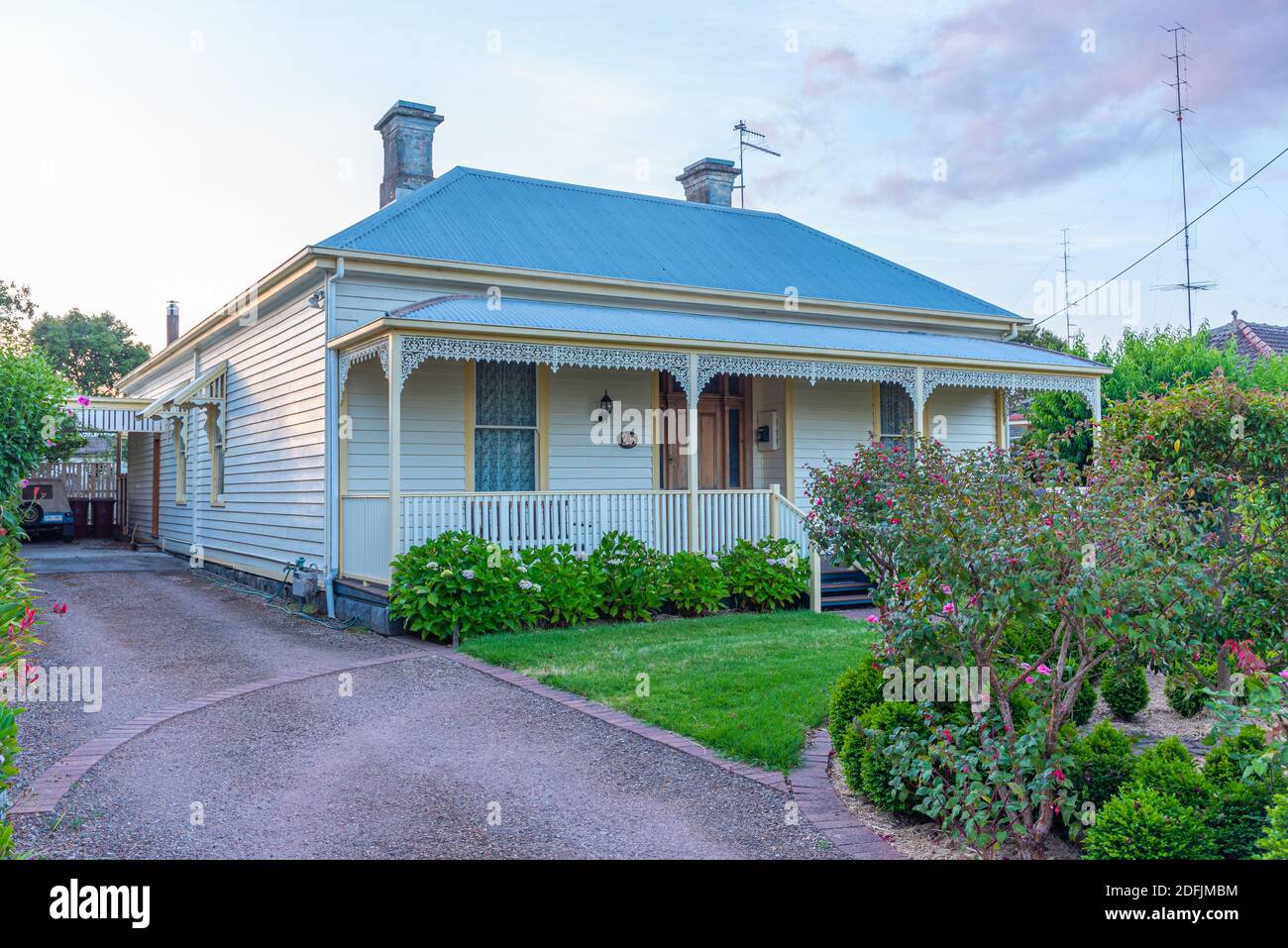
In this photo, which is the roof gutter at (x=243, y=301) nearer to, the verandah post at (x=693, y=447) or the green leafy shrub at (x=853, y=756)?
the verandah post at (x=693, y=447)

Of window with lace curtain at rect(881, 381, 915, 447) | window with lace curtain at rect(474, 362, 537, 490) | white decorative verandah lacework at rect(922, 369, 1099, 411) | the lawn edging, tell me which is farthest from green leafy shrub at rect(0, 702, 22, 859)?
window with lace curtain at rect(881, 381, 915, 447)

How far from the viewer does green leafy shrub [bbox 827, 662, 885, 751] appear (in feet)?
17.5

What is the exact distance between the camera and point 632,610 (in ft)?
36.2

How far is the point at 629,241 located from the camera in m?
15.2

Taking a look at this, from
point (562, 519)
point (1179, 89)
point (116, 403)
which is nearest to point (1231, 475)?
point (562, 519)

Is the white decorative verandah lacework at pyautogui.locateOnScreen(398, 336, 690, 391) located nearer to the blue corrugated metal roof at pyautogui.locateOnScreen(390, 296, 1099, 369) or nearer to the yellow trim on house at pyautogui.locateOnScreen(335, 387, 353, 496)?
the blue corrugated metal roof at pyautogui.locateOnScreen(390, 296, 1099, 369)

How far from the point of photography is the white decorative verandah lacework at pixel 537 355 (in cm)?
1045

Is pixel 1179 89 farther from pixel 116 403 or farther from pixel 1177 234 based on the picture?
pixel 116 403

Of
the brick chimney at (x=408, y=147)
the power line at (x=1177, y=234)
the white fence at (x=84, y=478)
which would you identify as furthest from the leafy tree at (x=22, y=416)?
the white fence at (x=84, y=478)

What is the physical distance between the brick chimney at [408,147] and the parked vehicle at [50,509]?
46.5 ft

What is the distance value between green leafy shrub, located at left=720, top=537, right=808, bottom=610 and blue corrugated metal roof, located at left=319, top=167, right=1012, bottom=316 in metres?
4.46

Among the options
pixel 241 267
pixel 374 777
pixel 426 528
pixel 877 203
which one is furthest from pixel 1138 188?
pixel 374 777

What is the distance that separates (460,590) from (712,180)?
11.8 m
